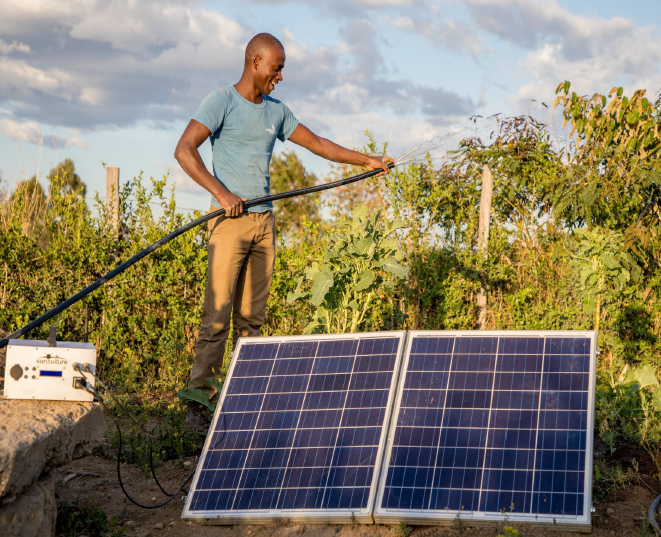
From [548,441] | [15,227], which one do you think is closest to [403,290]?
[15,227]

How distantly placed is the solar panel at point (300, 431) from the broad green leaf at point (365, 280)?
5.05 feet

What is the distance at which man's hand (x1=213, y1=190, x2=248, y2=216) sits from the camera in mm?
4895

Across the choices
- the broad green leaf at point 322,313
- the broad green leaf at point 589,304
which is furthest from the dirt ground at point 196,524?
the broad green leaf at point 589,304

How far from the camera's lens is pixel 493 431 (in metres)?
3.65

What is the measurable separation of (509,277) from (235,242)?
4.34m

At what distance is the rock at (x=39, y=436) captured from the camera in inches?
→ 123

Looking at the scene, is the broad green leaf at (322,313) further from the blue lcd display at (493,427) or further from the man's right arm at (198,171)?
the blue lcd display at (493,427)

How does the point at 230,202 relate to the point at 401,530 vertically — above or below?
above

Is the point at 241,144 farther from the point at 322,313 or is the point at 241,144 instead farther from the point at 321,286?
the point at 322,313

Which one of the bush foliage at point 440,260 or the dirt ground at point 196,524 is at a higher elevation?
the bush foliage at point 440,260

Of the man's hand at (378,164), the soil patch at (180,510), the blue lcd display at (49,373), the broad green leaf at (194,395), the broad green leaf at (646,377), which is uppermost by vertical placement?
the man's hand at (378,164)

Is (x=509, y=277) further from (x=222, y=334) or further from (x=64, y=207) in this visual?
(x=64, y=207)

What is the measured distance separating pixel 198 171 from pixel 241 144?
1.99 ft

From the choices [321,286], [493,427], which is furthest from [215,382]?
[493,427]
